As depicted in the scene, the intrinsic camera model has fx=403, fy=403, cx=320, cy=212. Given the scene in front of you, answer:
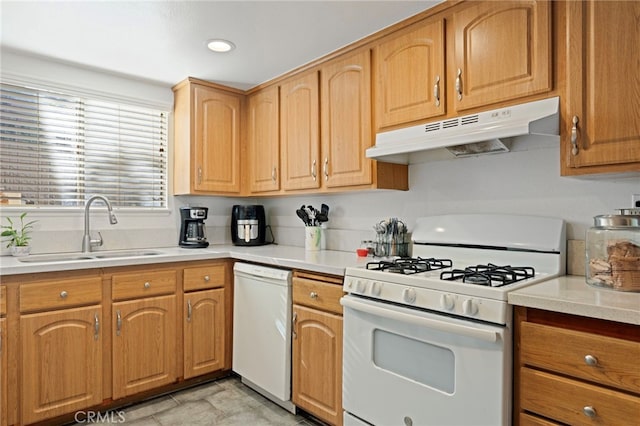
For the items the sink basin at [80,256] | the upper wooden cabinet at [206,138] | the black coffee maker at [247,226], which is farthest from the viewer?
the black coffee maker at [247,226]

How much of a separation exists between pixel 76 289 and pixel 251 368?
1.10 m

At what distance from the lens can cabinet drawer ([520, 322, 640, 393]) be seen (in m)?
1.15

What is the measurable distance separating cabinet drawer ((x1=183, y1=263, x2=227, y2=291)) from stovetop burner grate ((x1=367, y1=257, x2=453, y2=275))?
1200 millimetres

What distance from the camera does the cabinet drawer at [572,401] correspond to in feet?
3.79

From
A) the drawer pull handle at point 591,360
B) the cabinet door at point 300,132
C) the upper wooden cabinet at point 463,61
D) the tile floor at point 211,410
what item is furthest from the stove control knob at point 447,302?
the cabinet door at point 300,132

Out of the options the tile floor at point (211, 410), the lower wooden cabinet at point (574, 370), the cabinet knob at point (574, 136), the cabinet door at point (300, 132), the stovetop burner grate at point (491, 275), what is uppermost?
the cabinet door at point (300, 132)

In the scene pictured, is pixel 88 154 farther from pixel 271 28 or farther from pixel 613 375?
pixel 613 375

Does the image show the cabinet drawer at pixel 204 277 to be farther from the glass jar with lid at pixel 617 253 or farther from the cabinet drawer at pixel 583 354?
the glass jar with lid at pixel 617 253

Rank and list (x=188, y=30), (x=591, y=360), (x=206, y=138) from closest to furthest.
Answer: (x=591, y=360), (x=188, y=30), (x=206, y=138)

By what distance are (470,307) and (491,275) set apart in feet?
0.82

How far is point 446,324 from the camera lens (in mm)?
1481

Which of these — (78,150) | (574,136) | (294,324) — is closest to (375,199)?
(294,324)

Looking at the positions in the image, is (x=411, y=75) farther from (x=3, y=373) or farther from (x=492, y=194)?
(x=3, y=373)

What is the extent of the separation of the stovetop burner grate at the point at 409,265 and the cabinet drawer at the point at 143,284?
131 cm
